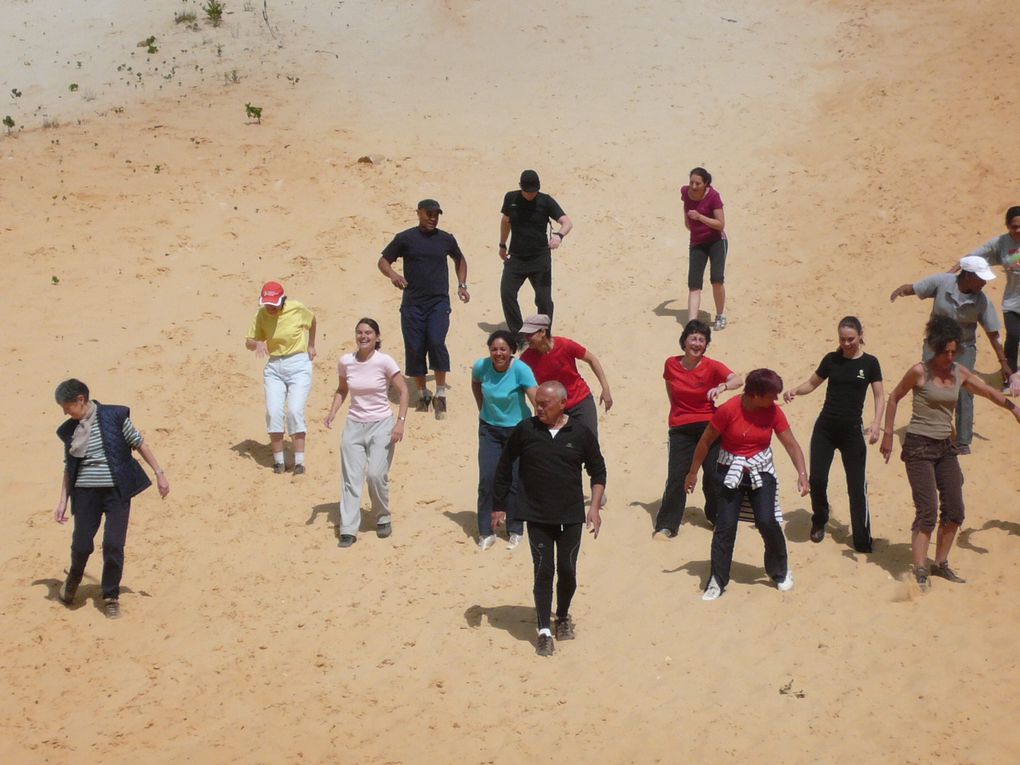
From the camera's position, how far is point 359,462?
9.85 meters

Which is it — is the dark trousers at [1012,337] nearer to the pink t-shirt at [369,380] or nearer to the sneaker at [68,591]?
the pink t-shirt at [369,380]

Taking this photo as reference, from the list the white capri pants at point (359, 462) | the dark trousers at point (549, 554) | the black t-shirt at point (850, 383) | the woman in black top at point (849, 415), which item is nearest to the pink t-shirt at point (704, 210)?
Result: the woman in black top at point (849, 415)

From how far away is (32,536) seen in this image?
1007 cm

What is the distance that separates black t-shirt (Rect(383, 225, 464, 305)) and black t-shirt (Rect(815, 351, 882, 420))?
4.00 meters

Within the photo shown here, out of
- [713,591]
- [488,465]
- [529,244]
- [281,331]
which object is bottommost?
[713,591]

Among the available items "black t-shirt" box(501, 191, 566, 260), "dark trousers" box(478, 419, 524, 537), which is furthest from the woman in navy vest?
"black t-shirt" box(501, 191, 566, 260)

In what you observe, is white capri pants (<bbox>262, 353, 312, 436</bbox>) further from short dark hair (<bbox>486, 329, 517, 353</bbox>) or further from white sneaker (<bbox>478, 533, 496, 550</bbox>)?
short dark hair (<bbox>486, 329, 517, 353</bbox>)

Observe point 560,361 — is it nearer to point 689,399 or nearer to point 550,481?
point 689,399

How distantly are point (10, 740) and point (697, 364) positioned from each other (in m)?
5.61

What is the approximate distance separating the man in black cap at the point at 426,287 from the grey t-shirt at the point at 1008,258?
5.10 metres

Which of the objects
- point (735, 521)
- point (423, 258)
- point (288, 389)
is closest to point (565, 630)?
point (735, 521)

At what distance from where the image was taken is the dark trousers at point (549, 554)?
798 cm

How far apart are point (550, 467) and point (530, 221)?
5.07 meters

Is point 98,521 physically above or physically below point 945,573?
below
